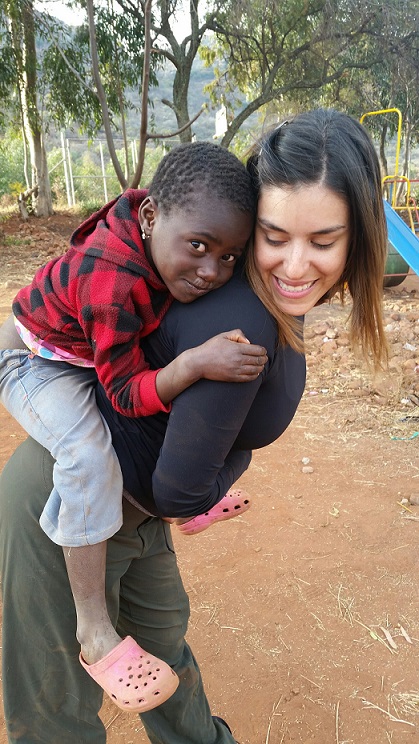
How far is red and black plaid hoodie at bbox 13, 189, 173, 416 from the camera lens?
4.42ft

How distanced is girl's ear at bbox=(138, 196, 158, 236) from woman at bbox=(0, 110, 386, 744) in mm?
224

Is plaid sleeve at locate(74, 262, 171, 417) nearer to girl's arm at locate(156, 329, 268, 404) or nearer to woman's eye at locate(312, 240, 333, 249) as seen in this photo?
girl's arm at locate(156, 329, 268, 404)

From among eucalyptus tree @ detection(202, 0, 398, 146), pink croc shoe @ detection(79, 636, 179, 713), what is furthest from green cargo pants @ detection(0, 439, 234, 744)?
eucalyptus tree @ detection(202, 0, 398, 146)

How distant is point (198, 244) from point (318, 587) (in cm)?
220

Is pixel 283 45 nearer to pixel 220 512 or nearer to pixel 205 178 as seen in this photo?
pixel 220 512

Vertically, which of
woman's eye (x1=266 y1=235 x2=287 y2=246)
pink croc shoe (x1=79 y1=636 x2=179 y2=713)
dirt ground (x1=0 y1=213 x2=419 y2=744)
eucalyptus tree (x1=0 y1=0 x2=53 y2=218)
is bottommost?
dirt ground (x1=0 y1=213 x2=419 y2=744)

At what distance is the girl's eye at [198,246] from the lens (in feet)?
4.53

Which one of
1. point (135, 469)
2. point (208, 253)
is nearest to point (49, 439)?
point (135, 469)

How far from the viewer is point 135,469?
1459 millimetres

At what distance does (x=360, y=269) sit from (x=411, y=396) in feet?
13.5

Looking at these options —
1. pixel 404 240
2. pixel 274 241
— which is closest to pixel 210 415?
pixel 274 241

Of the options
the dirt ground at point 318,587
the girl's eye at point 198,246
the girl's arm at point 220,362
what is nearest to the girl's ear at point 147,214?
the girl's eye at point 198,246

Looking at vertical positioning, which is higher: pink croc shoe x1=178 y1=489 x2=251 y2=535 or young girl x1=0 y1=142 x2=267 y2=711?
young girl x1=0 y1=142 x2=267 y2=711

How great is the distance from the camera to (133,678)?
4.47 feet
